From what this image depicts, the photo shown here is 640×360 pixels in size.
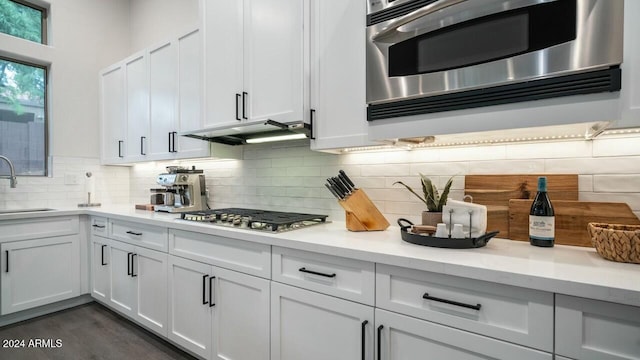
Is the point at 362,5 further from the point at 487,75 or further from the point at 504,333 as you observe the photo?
the point at 504,333

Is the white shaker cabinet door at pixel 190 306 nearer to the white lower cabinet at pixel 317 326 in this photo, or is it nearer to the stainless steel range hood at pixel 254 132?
the white lower cabinet at pixel 317 326

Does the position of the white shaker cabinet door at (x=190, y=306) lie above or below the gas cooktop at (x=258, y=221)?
below

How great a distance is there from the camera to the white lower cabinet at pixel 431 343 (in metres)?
0.92

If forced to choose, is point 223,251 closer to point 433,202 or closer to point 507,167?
point 433,202

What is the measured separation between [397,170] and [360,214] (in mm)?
374

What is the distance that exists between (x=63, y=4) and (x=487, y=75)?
4.09 meters

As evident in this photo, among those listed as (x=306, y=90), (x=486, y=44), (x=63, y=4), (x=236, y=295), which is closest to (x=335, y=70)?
(x=306, y=90)

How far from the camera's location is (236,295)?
64.8 inches

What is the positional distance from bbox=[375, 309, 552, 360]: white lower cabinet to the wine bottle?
0.48 m

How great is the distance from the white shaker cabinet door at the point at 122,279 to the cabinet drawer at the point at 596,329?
256 centimetres

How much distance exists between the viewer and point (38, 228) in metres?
2.58

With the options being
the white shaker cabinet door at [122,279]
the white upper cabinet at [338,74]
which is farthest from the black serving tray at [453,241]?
the white shaker cabinet door at [122,279]

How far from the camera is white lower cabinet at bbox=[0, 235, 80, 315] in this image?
2438 millimetres

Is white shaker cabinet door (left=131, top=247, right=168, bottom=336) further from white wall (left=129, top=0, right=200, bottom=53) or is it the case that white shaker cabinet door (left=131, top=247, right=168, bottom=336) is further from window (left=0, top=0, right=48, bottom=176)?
white wall (left=129, top=0, right=200, bottom=53)
